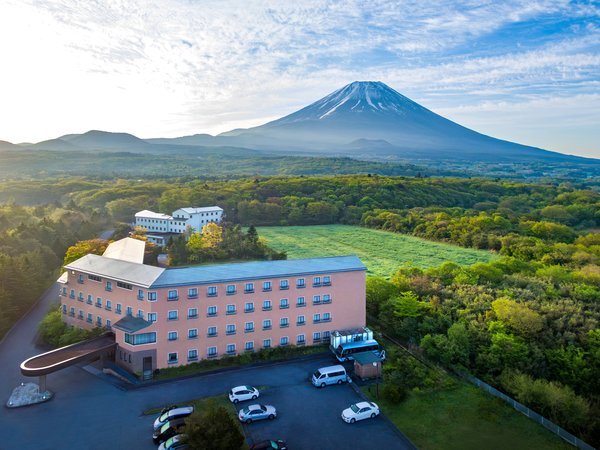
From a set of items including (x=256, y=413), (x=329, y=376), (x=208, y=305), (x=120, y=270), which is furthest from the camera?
(x=120, y=270)

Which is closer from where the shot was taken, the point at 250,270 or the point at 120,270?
the point at 120,270

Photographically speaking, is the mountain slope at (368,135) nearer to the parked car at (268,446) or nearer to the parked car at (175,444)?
the parked car at (268,446)

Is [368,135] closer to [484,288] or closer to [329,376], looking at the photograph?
[484,288]

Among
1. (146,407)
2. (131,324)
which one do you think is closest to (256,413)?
(146,407)

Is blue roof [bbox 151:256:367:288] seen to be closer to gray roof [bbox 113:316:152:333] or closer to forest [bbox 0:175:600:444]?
gray roof [bbox 113:316:152:333]

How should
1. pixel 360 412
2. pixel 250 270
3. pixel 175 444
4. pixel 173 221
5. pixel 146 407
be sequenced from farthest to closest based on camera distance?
pixel 173 221 < pixel 250 270 < pixel 146 407 < pixel 360 412 < pixel 175 444

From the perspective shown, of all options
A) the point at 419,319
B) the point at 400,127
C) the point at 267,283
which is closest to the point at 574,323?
the point at 419,319

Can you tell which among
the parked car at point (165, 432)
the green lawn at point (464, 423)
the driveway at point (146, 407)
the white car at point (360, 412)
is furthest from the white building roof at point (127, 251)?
the green lawn at point (464, 423)
